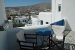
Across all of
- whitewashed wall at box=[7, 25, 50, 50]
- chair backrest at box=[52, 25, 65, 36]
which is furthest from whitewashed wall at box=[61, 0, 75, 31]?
whitewashed wall at box=[7, 25, 50, 50]

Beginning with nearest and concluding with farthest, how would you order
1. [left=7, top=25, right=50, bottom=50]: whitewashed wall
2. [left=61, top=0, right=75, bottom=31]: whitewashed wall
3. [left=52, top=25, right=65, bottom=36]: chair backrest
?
[left=7, top=25, right=50, bottom=50]: whitewashed wall → [left=52, top=25, right=65, bottom=36]: chair backrest → [left=61, top=0, right=75, bottom=31]: whitewashed wall

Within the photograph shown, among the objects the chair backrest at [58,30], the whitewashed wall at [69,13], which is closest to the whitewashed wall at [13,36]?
the chair backrest at [58,30]

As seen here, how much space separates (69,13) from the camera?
31.5ft

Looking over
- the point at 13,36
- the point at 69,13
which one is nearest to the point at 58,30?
the point at 13,36

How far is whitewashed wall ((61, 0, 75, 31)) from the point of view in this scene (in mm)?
9445

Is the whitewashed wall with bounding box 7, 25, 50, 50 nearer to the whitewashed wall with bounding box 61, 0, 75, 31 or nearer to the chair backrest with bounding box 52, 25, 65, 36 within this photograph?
the chair backrest with bounding box 52, 25, 65, 36

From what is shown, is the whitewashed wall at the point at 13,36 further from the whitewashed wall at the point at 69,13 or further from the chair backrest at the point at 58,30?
the whitewashed wall at the point at 69,13

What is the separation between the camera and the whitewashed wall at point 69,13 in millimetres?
9445

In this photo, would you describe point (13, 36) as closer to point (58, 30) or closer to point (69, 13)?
point (58, 30)

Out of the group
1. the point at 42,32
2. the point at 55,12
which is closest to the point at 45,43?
the point at 42,32

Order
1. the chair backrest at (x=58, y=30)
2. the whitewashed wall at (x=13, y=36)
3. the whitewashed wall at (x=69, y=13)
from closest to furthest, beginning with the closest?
the whitewashed wall at (x=13, y=36) → the chair backrest at (x=58, y=30) → the whitewashed wall at (x=69, y=13)

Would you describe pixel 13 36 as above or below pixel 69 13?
below

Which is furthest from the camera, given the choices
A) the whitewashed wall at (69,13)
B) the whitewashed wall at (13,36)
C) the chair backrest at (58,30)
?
the whitewashed wall at (69,13)

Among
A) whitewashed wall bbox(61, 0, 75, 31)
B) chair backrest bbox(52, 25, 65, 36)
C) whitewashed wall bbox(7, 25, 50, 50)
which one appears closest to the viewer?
whitewashed wall bbox(7, 25, 50, 50)
